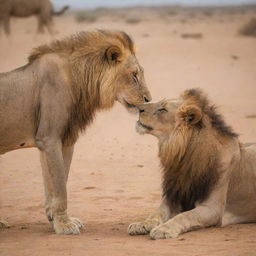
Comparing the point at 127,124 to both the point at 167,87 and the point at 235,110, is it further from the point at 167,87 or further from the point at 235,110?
the point at 167,87

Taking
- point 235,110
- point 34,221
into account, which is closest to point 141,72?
point 34,221

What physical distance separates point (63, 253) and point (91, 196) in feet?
8.41

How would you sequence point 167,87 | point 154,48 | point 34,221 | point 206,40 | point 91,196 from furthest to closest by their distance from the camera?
point 206,40, point 154,48, point 167,87, point 91,196, point 34,221

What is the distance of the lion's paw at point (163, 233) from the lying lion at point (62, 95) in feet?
2.39

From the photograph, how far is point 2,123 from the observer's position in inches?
243

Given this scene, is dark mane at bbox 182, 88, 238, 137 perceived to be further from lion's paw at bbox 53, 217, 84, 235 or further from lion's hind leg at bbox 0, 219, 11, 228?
lion's hind leg at bbox 0, 219, 11, 228

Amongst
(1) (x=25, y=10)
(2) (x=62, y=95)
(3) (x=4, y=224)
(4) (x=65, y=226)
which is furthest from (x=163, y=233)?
(1) (x=25, y=10)

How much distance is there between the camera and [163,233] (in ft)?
17.9

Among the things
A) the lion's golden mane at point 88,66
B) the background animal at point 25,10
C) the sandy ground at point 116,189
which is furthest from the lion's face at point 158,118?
the background animal at point 25,10

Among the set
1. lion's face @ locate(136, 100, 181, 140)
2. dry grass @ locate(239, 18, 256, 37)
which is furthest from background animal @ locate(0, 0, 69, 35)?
lion's face @ locate(136, 100, 181, 140)

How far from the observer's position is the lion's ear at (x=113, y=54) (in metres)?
6.28

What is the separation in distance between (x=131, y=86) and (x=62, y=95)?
0.60m

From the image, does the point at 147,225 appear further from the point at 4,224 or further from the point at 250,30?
the point at 250,30

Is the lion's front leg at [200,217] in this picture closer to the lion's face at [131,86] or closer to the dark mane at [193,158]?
the dark mane at [193,158]
